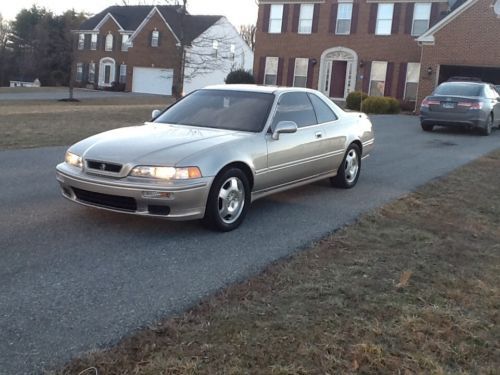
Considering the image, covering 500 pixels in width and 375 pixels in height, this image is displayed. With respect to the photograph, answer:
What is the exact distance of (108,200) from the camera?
5.63 m

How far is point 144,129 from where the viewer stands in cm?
660

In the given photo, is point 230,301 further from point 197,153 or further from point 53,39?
point 53,39

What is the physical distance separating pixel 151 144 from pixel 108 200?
2.25ft

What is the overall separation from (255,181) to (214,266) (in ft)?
5.32

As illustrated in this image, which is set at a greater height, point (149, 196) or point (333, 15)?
point (333, 15)

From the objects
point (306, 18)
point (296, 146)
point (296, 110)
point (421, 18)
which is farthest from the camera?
point (306, 18)

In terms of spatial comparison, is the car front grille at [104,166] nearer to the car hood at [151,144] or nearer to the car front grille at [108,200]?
the car hood at [151,144]

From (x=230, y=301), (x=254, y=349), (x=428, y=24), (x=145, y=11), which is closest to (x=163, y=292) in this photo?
(x=230, y=301)

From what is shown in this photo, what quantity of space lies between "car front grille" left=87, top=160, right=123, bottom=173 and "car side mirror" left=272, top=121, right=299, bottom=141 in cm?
183

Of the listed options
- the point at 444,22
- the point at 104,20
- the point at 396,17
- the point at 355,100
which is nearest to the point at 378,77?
the point at 396,17

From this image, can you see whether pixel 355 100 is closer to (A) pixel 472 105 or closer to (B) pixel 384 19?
(B) pixel 384 19

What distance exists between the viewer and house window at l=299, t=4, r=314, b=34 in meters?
36.0

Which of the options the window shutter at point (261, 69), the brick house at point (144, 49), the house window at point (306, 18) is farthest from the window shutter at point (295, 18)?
the brick house at point (144, 49)

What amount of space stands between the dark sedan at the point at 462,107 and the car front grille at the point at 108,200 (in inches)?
527
